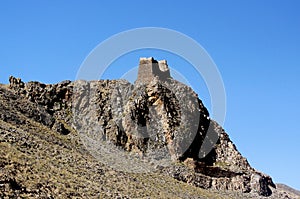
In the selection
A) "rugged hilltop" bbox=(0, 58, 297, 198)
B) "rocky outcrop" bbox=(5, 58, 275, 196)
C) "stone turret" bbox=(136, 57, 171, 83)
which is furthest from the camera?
"stone turret" bbox=(136, 57, 171, 83)

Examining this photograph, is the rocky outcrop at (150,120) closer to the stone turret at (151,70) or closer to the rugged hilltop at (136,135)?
the stone turret at (151,70)

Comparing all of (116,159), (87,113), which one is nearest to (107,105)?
(87,113)

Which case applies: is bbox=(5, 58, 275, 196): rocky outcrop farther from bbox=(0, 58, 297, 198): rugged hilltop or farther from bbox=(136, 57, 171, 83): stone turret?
bbox=(0, 58, 297, 198): rugged hilltop

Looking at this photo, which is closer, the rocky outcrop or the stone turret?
the rocky outcrop

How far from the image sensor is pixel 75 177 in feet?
144

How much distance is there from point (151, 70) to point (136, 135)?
1250 centimetres

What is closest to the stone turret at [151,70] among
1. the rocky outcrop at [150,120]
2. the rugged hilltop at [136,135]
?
the rocky outcrop at [150,120]

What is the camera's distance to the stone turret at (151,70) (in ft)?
259

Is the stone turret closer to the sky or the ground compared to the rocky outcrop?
closer to the sky

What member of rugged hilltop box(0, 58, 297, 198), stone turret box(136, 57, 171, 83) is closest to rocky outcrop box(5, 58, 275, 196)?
stone turret box(136, 57, 171, 83)

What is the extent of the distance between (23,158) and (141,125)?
3520 cm

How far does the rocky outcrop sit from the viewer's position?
2849 inches

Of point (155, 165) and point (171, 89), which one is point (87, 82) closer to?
point (171, 89)

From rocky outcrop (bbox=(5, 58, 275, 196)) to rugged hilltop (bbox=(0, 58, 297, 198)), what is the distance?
17 centimetres
